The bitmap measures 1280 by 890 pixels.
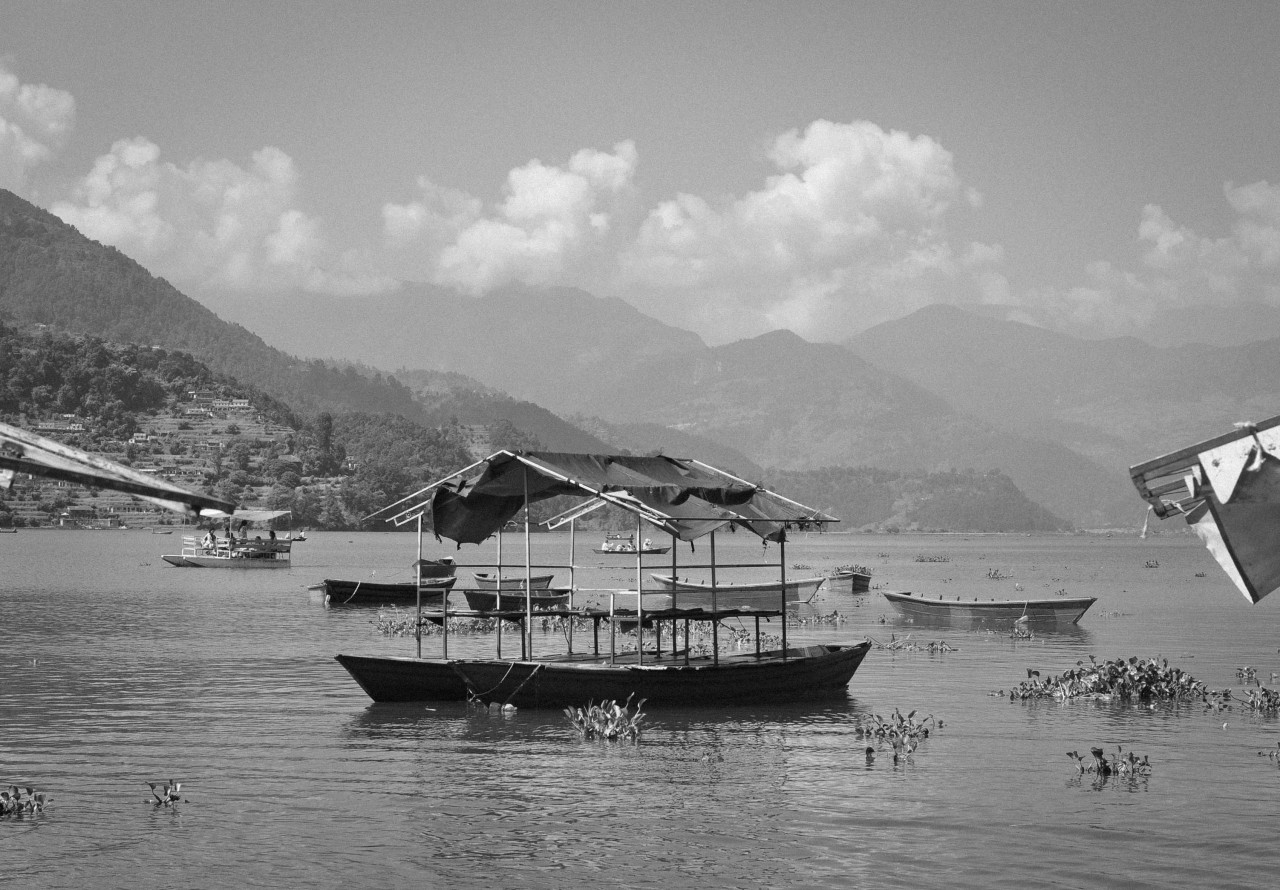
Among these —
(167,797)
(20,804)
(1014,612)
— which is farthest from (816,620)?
(20,804)

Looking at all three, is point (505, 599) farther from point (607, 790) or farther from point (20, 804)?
point (20, 804)

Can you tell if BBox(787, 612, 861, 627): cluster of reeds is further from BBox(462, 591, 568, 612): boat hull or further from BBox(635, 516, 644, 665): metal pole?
BBox(635, 516, 644, 665): metal pole

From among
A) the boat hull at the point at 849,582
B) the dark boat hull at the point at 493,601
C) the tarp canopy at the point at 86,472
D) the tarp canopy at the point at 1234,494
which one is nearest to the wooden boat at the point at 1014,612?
the dark boat hull at the point at 493,601

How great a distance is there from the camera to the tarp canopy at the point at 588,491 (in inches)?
1053

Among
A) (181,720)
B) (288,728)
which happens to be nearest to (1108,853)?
(288,728)

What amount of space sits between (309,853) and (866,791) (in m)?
8.18

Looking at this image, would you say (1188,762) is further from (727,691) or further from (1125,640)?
(1125,640)

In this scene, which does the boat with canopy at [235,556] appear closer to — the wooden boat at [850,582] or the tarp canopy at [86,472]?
the wooden boat at [850,582]

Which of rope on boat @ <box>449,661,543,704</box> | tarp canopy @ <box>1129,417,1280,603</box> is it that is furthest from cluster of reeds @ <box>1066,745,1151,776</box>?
tarp canopy @ <box>1129,417,1280,603</box>

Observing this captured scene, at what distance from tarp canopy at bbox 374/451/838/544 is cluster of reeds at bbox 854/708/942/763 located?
5064 mm

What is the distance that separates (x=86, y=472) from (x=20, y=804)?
1224cm

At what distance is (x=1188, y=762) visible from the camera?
888 inches

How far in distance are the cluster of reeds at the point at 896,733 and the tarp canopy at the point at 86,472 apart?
16359mm

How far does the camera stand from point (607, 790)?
66.7 feet
